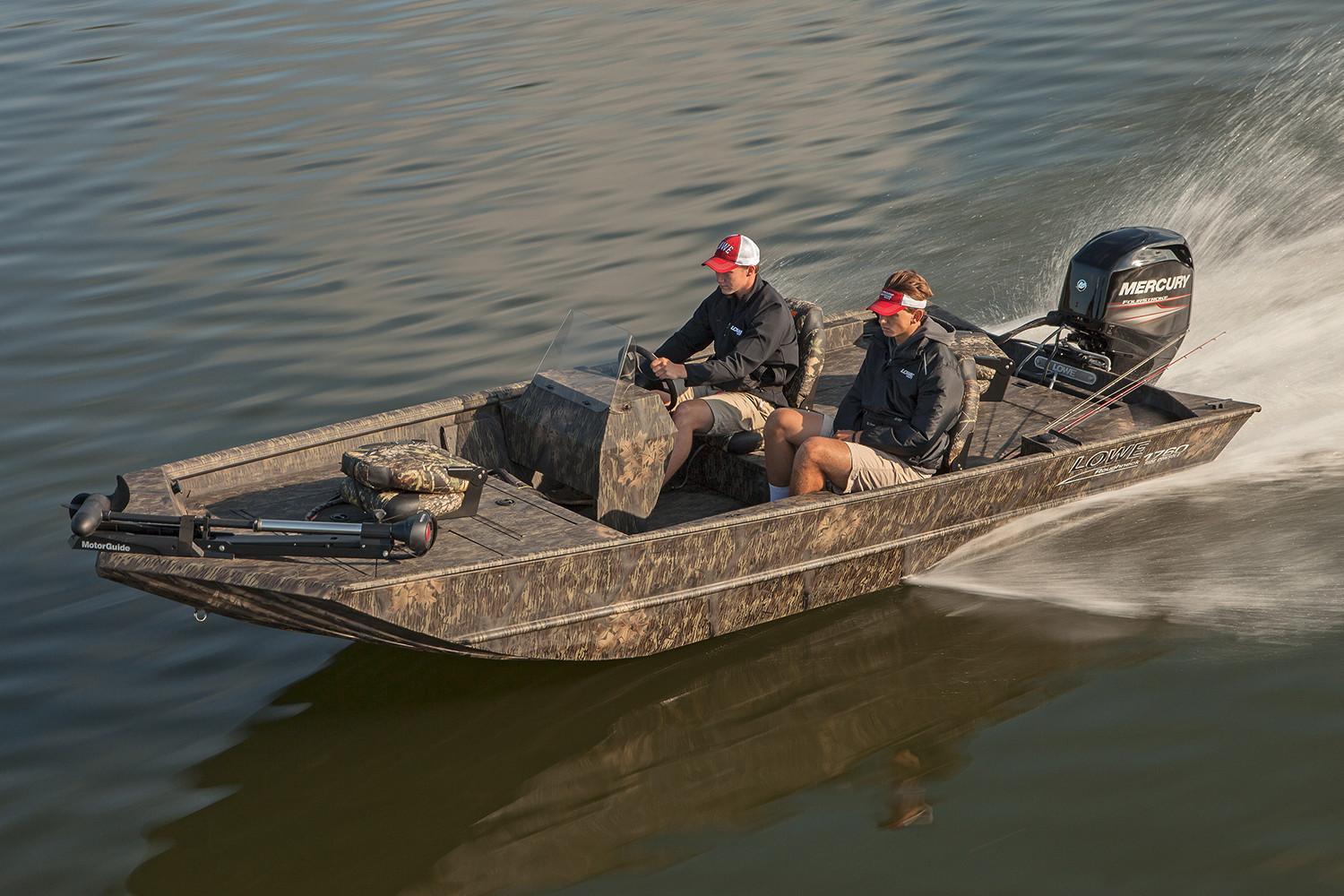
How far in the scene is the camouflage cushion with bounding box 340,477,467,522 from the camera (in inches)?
258

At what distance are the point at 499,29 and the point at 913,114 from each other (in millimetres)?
8551

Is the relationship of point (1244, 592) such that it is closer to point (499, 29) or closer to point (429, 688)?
point (429, 688)

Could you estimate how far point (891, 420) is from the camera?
7.60 m

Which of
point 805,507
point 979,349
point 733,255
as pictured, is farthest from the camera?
point 979,349

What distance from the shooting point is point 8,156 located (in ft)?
56.1

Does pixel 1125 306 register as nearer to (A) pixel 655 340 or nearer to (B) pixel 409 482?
(A) pixel 655 340

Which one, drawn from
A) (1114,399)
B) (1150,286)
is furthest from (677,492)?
(1150,286)

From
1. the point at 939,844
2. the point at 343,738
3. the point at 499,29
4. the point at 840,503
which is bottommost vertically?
the point at 939,844

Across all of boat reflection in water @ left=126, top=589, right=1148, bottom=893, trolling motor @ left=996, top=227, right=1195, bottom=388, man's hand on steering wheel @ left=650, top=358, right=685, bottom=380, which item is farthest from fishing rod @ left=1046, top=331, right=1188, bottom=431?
man's hand on steering wheel @ left=650, top=358, right=685, bottom=380

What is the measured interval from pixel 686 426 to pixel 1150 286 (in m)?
3.12

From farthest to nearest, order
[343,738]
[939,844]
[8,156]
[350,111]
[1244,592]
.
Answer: [350,111] → [8,156] → [1244,592] → [343,738] → [939,844]

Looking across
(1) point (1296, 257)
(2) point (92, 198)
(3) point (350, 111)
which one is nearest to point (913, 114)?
(1) point (1296, 257)

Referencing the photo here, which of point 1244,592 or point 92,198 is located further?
point 92,198

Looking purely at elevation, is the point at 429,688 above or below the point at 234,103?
below
